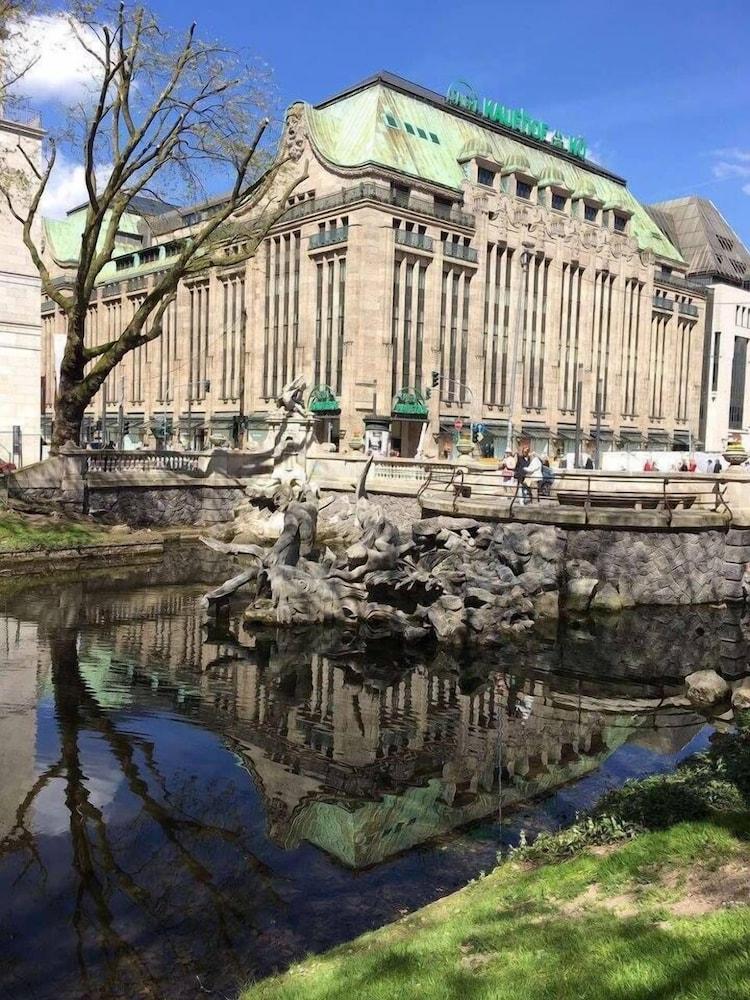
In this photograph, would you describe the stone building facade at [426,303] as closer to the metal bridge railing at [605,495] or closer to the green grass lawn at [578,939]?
the metal bridge railing at [605,495]

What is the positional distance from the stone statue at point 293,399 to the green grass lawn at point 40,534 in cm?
1037

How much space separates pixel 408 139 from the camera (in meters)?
55.7

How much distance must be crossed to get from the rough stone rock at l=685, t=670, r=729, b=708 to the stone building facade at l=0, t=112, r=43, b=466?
27121 mm

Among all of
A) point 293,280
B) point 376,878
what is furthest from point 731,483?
point 293,280

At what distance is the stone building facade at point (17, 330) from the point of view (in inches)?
1281

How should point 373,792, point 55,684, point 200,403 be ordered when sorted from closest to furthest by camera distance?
point 373,792
point 55,684
point 200,403

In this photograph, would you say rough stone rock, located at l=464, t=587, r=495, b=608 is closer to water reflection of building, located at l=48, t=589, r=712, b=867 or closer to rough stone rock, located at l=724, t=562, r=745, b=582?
water reflection of building, located at l=48, t=589, r=712, b=867

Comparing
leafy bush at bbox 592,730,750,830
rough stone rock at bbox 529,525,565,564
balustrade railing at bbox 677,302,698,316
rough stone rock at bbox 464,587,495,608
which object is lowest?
rough stone rock at bbox 464,587,495,608

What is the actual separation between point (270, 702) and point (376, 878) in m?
5.40

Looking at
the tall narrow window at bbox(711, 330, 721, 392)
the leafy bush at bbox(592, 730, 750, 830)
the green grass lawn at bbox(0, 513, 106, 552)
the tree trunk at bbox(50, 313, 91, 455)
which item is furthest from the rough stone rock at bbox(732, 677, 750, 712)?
the tall narrow window at bbox(711, 330, 721, 392)

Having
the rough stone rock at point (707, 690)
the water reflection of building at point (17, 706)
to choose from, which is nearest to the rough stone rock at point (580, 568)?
the rough stone rock at point (707, 690)

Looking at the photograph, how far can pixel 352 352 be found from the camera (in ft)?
168

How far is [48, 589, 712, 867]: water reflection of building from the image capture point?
9.09 m

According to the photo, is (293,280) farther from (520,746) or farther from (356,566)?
(520,746)
